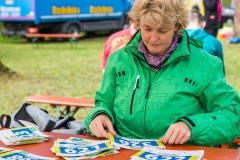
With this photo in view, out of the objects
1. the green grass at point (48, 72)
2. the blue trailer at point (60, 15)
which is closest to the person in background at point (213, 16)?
the green grass at point (48, 72)

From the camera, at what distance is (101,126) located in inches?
106

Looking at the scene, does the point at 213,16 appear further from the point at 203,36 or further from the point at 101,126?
the point at 101,126

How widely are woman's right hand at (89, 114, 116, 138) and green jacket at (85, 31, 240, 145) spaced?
3cm

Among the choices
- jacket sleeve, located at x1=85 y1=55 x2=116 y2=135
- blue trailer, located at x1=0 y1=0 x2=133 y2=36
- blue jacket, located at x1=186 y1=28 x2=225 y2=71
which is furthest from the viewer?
blue trailer, located at x1=0 y1=0 x2=133 y2=36

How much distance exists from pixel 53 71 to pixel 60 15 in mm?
7698

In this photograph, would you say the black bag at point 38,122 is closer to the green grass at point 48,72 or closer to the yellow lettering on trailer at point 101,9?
the green grass at point 48,72

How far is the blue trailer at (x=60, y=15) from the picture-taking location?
683 inches

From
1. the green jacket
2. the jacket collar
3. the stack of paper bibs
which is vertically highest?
the jacket collar

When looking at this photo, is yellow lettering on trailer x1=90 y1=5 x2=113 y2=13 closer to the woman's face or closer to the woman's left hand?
the woman's face

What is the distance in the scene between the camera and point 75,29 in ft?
62.5

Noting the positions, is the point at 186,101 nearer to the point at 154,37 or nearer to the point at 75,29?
the point at 154,37

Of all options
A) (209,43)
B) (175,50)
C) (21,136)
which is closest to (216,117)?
(175,50)

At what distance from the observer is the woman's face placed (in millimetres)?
2643

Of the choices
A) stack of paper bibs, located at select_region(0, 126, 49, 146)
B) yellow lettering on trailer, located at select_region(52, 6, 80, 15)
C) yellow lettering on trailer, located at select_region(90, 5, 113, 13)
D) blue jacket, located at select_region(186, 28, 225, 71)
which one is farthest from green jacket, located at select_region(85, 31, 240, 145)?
yellow lettering on trailer, located at select_region(90, 5, 113, 13)
